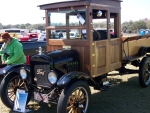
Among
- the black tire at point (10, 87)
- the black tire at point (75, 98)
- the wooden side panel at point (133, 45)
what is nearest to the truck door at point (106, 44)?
the wooden side panel at point (133, 45)

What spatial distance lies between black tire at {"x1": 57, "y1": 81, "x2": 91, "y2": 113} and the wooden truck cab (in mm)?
571

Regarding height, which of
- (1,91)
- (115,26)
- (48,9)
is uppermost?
(48,9)

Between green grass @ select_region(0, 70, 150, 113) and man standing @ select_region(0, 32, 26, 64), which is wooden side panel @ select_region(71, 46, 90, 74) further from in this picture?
man standing @ select_region(0, 32, 26, 64)

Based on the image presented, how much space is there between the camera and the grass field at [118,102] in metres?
4.16

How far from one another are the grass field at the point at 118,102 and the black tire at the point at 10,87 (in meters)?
0.22

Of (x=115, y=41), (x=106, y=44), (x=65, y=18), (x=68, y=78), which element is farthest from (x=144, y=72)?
(x=68, y=78)

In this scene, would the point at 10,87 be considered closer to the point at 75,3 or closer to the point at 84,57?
the point at 84,57

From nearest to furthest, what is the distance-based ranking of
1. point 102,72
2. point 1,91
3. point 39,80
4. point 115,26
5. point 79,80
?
point 79,80
point 39,80
point 1,91
point 102,72
point 115,26

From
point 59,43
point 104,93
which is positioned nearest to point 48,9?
point 59,43

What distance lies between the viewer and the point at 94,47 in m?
4.12

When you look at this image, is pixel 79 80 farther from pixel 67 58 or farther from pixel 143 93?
pixel 143 93

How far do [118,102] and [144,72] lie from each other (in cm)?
152

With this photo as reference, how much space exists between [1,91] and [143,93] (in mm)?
3207

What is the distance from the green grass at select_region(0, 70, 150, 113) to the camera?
4.16 metres
